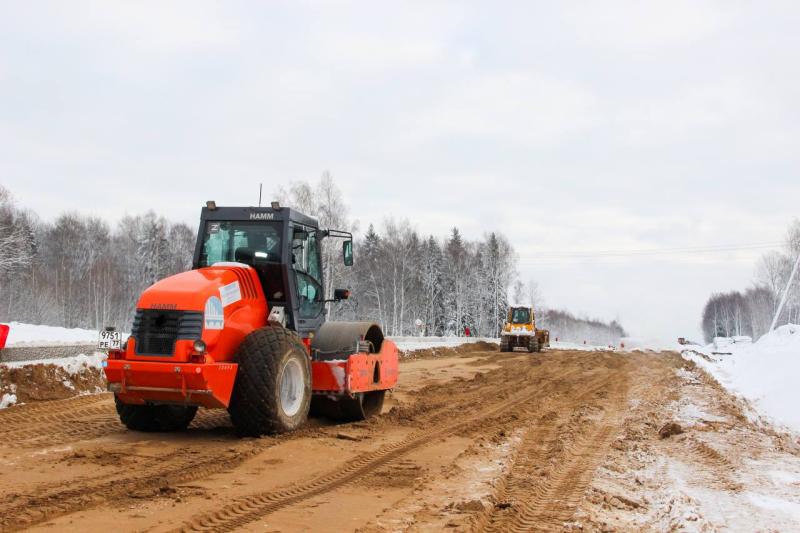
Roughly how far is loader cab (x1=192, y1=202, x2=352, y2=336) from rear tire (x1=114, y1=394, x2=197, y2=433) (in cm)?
183

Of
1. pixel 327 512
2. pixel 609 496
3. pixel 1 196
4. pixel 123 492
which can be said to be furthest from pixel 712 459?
pixel 1 196

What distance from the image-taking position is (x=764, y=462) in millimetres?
7348

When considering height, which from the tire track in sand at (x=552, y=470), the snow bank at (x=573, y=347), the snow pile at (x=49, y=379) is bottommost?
the snow bank at (x=573, y=347)

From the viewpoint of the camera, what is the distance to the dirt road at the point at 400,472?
491 centimetres

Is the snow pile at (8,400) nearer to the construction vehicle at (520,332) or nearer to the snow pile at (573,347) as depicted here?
the construction vehicle at (520,332)

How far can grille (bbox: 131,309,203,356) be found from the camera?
7410mm

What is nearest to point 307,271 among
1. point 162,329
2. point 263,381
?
point 263,381

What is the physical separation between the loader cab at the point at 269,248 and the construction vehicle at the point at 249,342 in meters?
0.01

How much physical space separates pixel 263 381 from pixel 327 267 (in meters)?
29.9

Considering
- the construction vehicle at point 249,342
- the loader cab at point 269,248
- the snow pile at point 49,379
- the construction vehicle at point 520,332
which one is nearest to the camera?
the construction vehicle at point 249,342

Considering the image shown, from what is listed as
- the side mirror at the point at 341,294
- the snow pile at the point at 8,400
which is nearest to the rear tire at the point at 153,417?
the side mirror at the point at 341,294

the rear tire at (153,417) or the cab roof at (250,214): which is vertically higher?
the cab roof at (250,214)

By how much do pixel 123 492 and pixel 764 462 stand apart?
6627mm

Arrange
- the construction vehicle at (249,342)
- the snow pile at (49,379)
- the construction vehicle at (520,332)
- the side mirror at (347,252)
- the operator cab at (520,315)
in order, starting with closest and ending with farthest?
the construction vehicle at (249,342) < the side mirror at (347,252) < the snow pile at (49,379) < the construction vehicle at (520,332) < the operator cab at (520,315)
